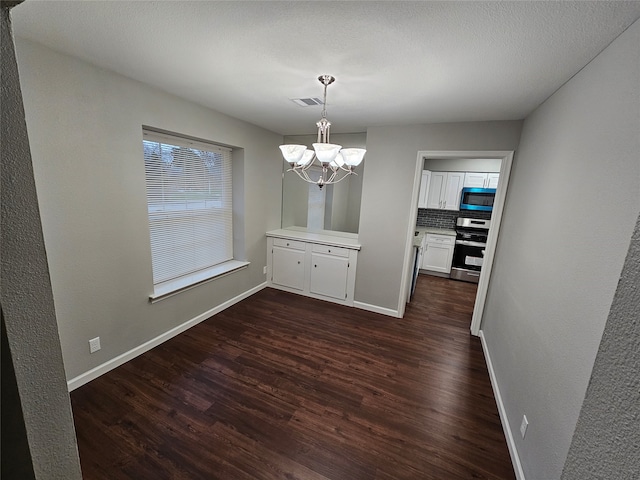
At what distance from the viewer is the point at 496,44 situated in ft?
4.62

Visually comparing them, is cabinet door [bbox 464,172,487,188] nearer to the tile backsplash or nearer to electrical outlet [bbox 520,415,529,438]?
the tile backsplash

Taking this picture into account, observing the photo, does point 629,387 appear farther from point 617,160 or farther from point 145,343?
point 145,343

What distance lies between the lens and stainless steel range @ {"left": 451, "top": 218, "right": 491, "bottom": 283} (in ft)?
15.7

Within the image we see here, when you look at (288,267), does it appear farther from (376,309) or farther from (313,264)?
(376,309)

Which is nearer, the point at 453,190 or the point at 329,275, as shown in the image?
the point at 329,275

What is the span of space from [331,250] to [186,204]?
6.25 feet

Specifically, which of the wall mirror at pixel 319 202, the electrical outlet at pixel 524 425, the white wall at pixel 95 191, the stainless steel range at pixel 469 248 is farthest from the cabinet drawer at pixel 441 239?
the white wall at pixel 95 191

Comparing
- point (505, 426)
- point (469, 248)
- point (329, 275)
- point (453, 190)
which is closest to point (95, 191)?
point (329, 275)

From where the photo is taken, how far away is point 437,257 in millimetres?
5121

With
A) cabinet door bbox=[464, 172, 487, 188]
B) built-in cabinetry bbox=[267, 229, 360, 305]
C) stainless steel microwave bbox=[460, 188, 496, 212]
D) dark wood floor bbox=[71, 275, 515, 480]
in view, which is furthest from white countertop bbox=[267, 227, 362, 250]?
cabinet door bbox=[464, 172, 487, 188]

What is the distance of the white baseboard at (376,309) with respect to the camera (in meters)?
3.55

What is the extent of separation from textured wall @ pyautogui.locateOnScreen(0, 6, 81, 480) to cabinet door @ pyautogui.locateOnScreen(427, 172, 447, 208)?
5394 mm

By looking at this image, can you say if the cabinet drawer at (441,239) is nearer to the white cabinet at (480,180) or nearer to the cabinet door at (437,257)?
the cabinet door at (437,257)

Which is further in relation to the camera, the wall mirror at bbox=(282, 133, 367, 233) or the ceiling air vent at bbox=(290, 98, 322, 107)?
the wall mirror at bbox=(282, 133, 367, 233)
